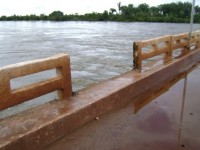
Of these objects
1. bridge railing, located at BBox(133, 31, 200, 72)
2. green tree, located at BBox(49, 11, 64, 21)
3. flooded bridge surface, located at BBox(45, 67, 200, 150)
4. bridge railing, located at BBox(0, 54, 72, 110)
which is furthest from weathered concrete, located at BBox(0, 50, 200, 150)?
green tree, located at BBox(49, 11, 64, 21)

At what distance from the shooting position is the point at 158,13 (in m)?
93.7

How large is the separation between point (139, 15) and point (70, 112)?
91.5 m

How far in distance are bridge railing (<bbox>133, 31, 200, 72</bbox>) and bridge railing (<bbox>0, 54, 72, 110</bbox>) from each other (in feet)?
7.72

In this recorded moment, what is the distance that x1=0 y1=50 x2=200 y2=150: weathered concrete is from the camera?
3.34 meters

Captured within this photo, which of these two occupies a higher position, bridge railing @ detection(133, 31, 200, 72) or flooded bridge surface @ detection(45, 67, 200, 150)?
bridge railing @ detection(133, 31, 200, 72)

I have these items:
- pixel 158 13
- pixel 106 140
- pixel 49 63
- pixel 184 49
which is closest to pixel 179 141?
pixel 106 140

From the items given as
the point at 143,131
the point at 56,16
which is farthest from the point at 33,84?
the point at 56,16

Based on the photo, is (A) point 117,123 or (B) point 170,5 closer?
(A) point 117,123

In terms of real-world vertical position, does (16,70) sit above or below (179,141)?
above

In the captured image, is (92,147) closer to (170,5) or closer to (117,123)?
(117,123)

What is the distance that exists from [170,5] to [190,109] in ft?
312

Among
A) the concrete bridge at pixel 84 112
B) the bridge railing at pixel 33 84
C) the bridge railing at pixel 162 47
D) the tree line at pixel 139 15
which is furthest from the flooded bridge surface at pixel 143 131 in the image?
the tree line at pixel 139 15

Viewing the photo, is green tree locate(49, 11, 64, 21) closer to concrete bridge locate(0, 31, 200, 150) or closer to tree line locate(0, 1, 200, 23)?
tree line locate(0, 1, 200, 23)

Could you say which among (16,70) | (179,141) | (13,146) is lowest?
(179,141)
